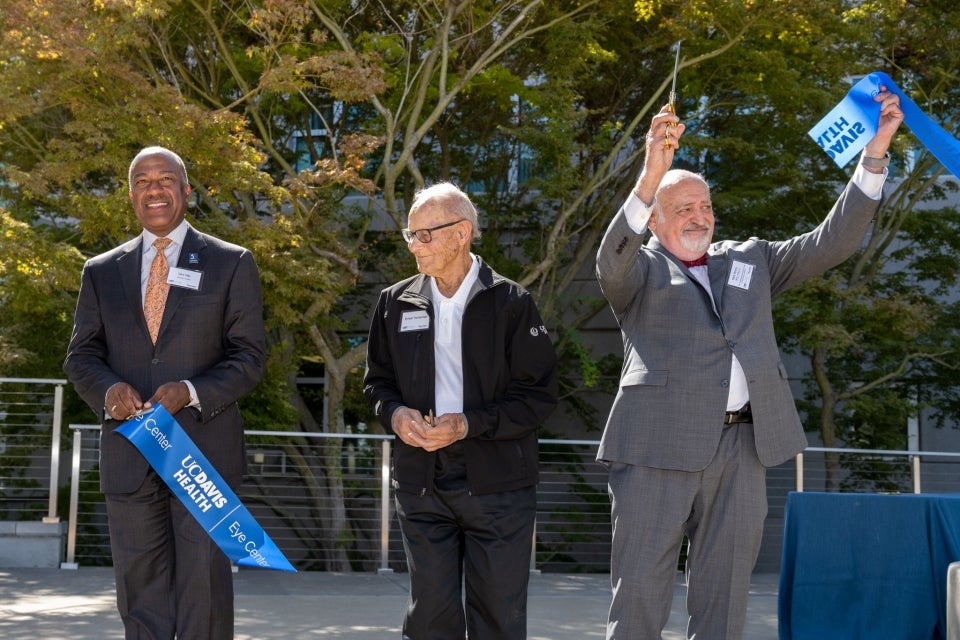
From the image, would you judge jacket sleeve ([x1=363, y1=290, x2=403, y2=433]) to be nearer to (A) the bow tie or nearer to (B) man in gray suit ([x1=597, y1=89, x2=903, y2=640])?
(B) man in gray suit ([x1=597, y1=89, x2=903, y2=640])

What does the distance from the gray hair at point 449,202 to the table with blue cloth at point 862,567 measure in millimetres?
1871

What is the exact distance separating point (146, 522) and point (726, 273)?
1922 mm

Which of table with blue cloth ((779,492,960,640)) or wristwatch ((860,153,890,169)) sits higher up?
wristwatch ((860,153,890,169))

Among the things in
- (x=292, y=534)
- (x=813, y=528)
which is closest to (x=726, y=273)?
(x=813, y=528)

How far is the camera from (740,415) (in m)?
3.61

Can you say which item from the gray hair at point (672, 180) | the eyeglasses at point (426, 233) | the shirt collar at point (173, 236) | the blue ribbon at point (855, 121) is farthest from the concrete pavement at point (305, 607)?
the blue ribbon at point (855, 121)

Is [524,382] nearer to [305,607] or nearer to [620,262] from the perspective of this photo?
[620,262]

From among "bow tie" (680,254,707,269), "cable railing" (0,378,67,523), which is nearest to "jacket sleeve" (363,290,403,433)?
"bow tie" (680,254,707,269)

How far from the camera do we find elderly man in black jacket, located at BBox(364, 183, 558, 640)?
3.61 m

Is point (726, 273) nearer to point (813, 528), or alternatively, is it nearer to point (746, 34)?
point (813, 528)

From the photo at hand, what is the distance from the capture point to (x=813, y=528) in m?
4.70

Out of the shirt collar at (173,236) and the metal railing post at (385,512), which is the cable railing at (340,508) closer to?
the metal railing post at (385,512)

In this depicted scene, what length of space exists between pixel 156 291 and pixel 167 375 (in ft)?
0.91

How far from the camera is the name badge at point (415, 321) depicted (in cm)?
375
